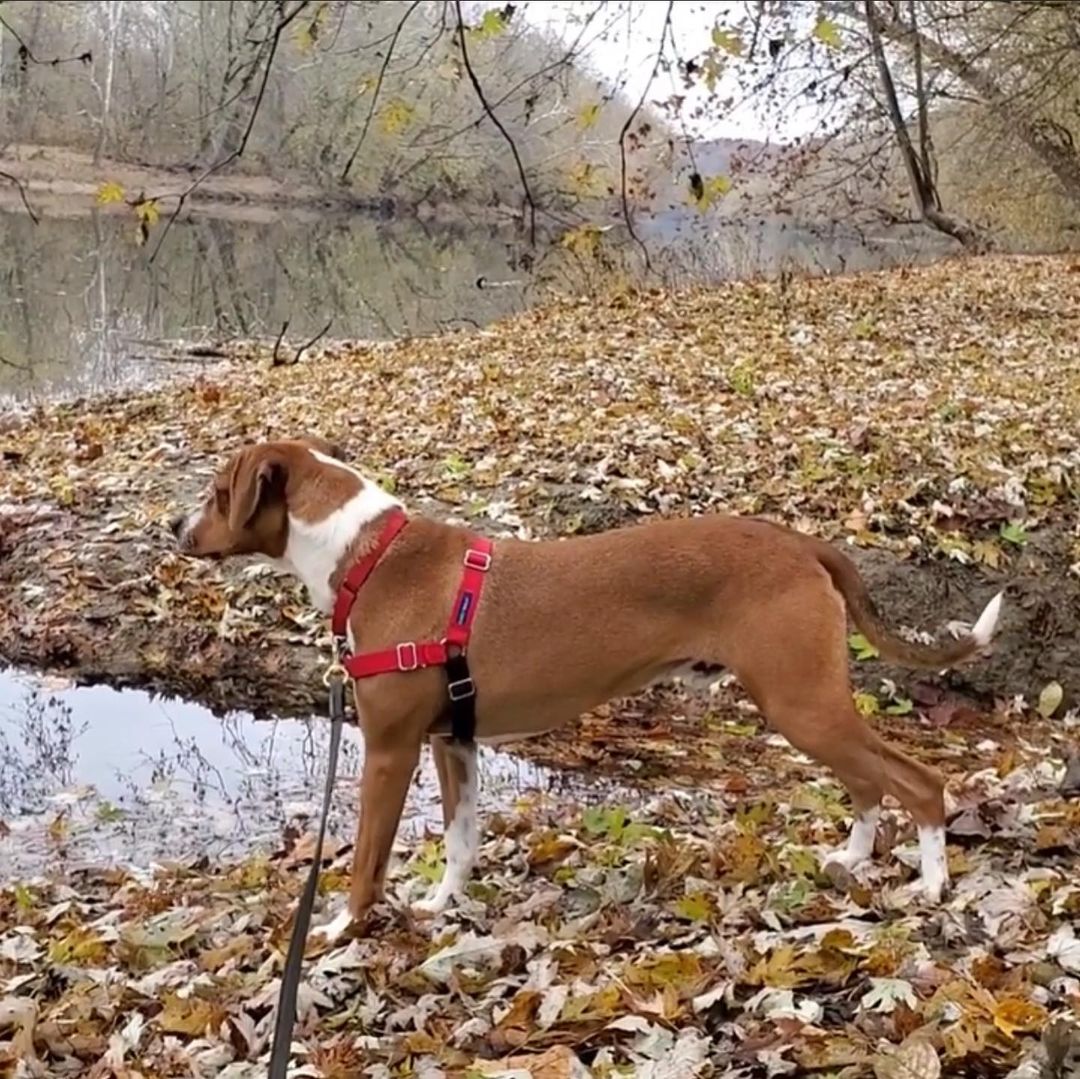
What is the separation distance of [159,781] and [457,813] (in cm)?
306

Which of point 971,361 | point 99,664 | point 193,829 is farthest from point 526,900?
point 971,361

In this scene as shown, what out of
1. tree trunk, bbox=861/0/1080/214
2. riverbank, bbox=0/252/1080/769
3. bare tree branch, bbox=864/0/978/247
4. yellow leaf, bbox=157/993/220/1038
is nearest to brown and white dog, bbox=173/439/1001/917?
yellow leaf, bbox=157/993/220/1038

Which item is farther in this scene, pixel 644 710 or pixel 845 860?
pixel 644 710

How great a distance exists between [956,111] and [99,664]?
2332 centimetres

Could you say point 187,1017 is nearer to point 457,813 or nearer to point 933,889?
point 457,813

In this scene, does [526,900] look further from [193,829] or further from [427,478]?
[427,478]

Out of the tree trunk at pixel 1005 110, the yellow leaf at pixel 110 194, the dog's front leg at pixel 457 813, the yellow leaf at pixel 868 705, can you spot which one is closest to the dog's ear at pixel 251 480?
the dog's front leg at pixel 457 813

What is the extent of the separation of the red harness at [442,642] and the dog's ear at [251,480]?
0.44 m

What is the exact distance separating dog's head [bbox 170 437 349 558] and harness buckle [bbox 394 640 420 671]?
610 millimetres

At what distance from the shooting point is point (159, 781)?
26.1 feet

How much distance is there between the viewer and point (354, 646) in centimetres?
529

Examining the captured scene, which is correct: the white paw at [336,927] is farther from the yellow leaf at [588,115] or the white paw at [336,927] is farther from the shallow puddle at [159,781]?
the yellow leaf at [588,115]

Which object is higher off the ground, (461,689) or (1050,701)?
(461,689)

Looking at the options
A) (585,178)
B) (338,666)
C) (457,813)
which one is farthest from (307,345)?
(338,666)
